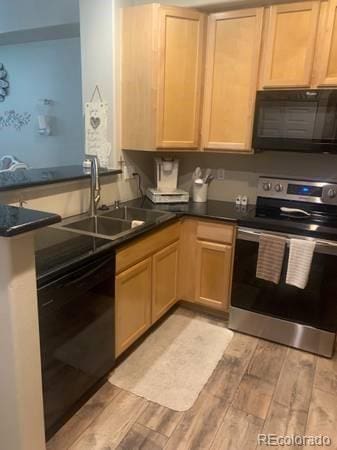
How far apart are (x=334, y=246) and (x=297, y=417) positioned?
3.38ft

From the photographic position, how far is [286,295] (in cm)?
240

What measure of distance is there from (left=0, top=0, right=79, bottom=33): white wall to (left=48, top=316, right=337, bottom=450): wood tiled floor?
9.97 feet

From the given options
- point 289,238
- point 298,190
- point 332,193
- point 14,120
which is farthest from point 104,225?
point 14,120

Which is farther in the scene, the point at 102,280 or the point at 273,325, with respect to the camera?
the point at 273,325

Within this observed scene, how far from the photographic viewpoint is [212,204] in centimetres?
298

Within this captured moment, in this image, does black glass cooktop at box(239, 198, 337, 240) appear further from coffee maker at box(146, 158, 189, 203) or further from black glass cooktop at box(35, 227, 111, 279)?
black glass cooktop at box(35, 227, 111, 279)

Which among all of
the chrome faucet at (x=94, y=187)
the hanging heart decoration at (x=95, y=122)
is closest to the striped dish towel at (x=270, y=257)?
the chrome faucet at (x=94, y=187)

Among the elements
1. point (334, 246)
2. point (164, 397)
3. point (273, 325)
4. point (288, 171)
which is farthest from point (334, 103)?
point (164, 397)

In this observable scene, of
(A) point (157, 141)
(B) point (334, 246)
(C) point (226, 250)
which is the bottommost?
(C) point (226, 250)

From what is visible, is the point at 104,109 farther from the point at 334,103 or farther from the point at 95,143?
the point at 334,103

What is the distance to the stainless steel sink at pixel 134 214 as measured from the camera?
2.57m

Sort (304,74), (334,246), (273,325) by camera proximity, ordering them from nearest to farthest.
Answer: (334,246), (304,74), (273,325)

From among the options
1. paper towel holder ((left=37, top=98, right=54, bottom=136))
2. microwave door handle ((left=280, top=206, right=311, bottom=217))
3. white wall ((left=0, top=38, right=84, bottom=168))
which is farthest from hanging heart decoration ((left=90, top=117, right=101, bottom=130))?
microwave door handle ((left=280, top=206, right=311, bottom=217))

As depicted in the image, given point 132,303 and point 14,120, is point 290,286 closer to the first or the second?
point 132,303
